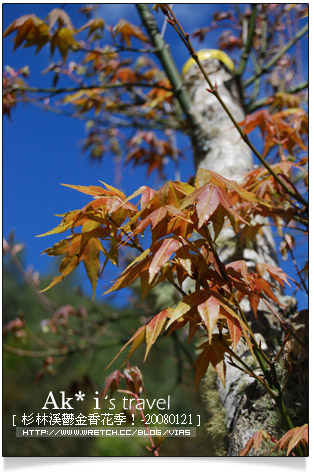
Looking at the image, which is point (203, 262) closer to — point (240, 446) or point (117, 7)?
point (240, 446)

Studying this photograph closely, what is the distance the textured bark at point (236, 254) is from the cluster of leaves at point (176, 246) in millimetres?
211

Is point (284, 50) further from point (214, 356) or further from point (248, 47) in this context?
point (214, 356)

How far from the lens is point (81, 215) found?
0.46m

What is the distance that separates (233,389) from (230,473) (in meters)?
0.12

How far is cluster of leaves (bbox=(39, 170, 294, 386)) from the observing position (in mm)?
413

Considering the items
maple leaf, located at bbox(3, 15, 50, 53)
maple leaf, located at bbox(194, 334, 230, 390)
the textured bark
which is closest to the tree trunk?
the textured bark

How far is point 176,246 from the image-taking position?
0.42 meters

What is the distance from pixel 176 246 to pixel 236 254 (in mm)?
465

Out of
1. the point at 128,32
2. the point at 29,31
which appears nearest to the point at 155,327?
the point at 29,31

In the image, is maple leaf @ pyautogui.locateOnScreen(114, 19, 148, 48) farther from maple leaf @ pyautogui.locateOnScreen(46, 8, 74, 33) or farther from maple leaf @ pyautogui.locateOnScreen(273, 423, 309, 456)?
maple leaf @ pyautogui.locateOnScreen(273, 423, 309, 456)

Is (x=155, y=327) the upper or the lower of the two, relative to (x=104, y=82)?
lower

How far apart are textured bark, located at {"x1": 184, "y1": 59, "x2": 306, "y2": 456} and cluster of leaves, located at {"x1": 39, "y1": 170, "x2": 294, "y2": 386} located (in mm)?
211

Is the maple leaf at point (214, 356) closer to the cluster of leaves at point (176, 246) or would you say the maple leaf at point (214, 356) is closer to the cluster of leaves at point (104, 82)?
the cluster of leaves at point (176, 246)

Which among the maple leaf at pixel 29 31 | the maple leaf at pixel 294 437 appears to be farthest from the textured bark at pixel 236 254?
the maple leaf at pixel 29 31
